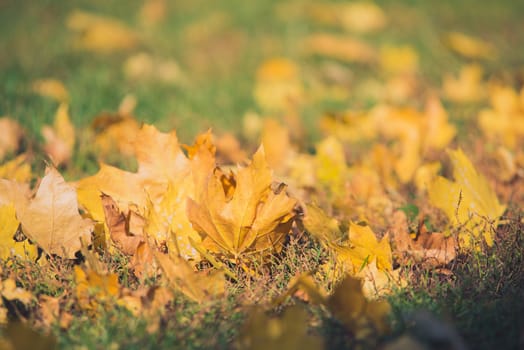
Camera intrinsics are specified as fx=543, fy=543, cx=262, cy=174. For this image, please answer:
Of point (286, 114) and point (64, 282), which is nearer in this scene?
point (64, 282)

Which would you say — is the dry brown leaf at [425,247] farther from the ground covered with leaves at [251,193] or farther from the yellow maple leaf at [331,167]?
the yellow maple leaf at [331,167]

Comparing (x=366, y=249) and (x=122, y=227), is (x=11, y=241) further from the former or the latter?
(x=366, y=249)

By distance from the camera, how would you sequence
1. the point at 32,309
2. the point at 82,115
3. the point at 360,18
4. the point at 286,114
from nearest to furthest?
the point at 32,309
the point at 82,115
the point at 286,114
the point at 360,18

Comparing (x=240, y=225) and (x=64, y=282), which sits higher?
(x=240, y=225)

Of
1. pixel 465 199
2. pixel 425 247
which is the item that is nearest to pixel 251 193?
pixel 425 247

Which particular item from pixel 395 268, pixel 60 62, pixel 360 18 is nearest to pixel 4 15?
pixel 60 62

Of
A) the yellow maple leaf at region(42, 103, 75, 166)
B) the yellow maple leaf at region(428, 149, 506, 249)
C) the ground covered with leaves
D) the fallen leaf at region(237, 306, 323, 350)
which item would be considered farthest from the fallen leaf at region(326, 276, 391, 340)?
the yellow maple leaf at region(42, 103, 75, 166)

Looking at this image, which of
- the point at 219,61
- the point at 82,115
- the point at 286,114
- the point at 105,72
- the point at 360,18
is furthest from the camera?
the point at 360,18

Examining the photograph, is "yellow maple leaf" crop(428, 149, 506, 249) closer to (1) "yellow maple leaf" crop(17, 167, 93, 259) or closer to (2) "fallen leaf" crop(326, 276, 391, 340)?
(2) "fallen leaf" crop(326, 276, 391, 340)

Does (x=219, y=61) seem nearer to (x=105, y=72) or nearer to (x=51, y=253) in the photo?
(x=105, y=72)
